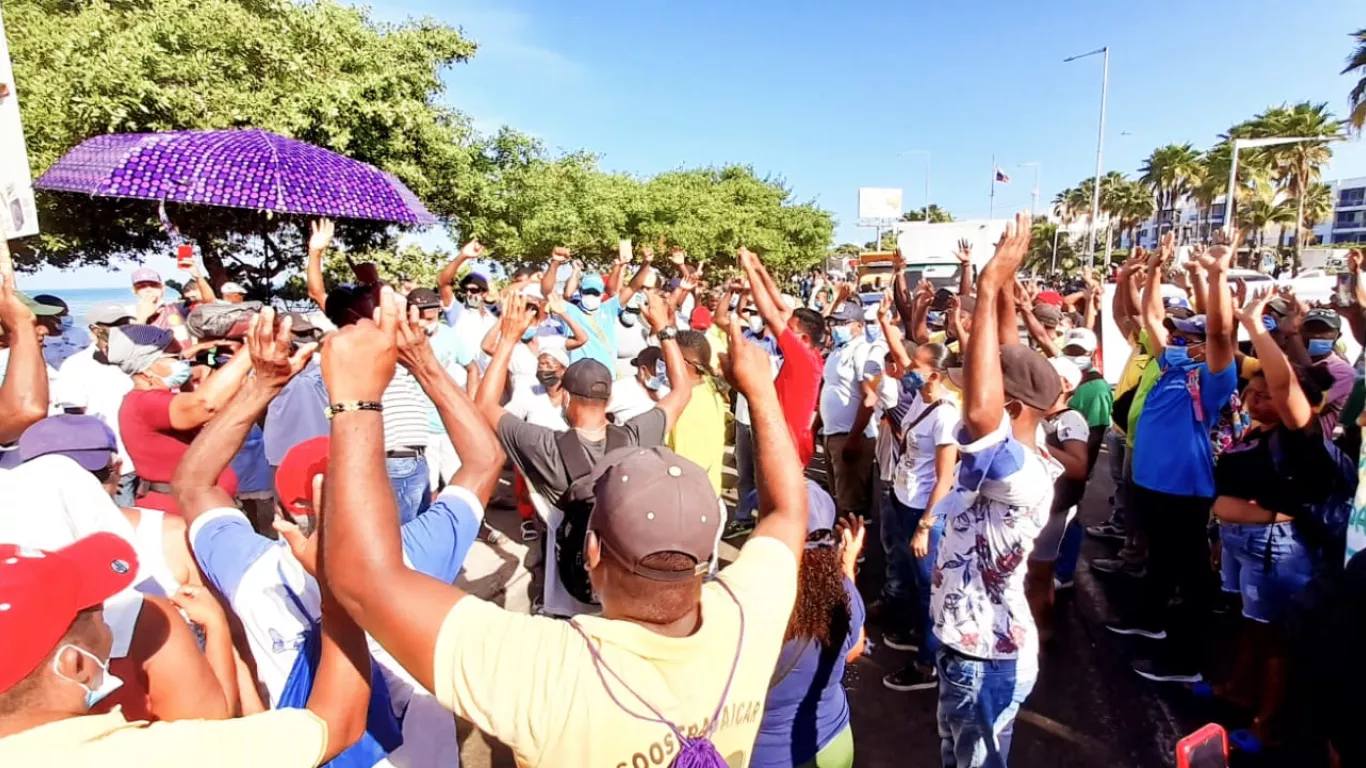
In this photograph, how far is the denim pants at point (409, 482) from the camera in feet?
14.4

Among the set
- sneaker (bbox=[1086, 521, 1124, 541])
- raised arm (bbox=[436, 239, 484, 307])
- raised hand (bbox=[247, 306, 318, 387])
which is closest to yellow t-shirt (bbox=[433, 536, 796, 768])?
raised hand (bbox=[247, 306, 318, 387])

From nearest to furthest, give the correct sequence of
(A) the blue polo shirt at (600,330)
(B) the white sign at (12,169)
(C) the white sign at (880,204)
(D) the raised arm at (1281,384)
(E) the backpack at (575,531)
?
(E) the backpack at (575,531) < (D) the raised arm at (1281,384) < (B) the white sign at (12,169) < (A) the blue polo shirt at (600,330) < (C) the white sign at (880,204)

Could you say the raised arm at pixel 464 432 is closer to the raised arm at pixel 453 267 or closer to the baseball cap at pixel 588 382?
the baseball cap at pixel 588 382

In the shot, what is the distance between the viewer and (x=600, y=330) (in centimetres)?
622

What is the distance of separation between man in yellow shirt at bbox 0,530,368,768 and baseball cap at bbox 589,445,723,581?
67cm

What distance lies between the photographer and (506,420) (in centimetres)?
327

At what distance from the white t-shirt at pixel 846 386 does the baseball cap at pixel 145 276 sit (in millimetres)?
5693

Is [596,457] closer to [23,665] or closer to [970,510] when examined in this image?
[970,510]

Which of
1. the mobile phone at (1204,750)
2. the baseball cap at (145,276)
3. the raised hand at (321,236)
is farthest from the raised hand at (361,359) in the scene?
the baseball cap at (145,276)

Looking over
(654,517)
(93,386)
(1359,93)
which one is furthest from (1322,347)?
(1359,93)

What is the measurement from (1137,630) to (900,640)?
1490mm

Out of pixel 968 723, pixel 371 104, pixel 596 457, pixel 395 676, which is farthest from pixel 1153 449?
pixel 371 104

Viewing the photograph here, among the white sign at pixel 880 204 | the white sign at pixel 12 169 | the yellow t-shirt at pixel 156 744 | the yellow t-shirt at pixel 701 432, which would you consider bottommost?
the yellow t-shirt at pixel 701 432

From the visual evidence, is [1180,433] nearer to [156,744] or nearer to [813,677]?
[813,677]
